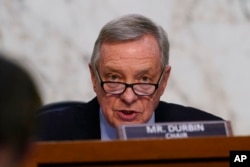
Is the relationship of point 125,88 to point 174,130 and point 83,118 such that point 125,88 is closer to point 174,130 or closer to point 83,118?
point 83,118

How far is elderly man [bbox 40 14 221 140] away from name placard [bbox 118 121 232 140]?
1.66 feet

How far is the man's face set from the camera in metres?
2.27

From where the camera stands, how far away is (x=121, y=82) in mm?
2291

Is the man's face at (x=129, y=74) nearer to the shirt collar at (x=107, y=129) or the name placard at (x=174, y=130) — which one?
the shirt collar at (x=107, y=129)

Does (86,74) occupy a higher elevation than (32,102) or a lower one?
higher

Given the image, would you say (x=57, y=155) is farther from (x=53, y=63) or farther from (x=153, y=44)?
(x=53, y=63)

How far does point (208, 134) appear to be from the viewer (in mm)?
1742

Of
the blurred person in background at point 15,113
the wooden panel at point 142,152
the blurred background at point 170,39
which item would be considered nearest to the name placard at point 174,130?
the wooden panel at point 142,152

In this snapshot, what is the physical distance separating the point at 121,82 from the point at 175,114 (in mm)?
251

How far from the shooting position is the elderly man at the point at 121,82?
7.47 feet

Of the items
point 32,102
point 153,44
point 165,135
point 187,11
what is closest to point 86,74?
point 187,11

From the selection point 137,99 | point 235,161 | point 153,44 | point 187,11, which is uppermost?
point 187,11

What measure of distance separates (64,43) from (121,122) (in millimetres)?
1291

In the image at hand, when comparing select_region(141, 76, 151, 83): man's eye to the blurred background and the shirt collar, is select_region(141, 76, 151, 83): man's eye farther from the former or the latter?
the blurred background
